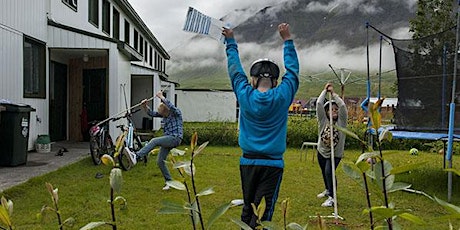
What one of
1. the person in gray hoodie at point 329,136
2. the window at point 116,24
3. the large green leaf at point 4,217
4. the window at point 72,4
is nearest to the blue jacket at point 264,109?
the large green leaf at point 4,217

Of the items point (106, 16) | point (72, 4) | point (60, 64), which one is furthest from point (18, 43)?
point (106, 16)

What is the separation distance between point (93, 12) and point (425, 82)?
1035 cm

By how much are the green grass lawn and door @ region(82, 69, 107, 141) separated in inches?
165

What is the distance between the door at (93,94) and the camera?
13.2 m

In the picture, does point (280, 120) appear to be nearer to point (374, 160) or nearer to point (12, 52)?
point (374, 160)

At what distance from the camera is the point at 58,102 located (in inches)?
492

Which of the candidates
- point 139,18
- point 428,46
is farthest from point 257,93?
point 139,18

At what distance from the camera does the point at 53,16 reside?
38.1 ft

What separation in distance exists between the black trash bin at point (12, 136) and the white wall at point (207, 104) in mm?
20853

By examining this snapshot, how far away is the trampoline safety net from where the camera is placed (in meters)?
8.51

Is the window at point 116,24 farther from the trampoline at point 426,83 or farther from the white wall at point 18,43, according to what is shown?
the trampoline at point 426,83

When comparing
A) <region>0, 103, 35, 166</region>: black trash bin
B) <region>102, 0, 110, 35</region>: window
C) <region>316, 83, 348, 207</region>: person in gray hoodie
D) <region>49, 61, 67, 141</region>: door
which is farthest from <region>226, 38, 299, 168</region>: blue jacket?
<region>102, 0, 110, 35</region>: window

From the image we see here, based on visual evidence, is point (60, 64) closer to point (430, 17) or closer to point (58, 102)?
point (58, 102)

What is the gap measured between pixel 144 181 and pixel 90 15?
8.69 m
